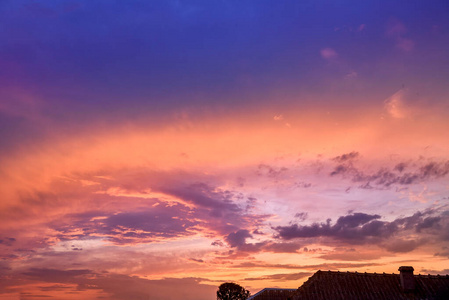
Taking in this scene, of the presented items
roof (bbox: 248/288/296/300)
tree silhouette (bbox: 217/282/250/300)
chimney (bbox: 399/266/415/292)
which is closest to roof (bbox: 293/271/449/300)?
chimney (bbox: 399/266/415/292)

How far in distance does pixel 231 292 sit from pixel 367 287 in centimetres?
4915

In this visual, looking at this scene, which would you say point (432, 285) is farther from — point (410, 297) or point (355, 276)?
point (355, 276)

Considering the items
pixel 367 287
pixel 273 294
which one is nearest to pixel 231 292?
pixel 273 294

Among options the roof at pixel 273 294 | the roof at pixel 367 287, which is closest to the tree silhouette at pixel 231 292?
the roof at pixel 273 294

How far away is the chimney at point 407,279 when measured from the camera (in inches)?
1468

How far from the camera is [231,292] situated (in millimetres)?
82750

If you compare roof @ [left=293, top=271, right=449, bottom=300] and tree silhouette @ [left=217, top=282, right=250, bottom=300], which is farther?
tree silhouette @ [left=217, top=282, right=250, bottom=300]

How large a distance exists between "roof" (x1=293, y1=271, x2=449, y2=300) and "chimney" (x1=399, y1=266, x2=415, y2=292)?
432 millimetres

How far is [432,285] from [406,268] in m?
3.32

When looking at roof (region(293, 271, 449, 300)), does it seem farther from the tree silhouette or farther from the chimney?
the tree silhouette

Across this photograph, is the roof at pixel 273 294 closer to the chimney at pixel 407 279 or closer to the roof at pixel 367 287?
the roof at pixel 367 287

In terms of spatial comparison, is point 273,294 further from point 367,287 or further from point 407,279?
point 407,279

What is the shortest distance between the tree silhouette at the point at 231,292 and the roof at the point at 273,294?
3342cm

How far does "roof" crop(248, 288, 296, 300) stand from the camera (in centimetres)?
4997
